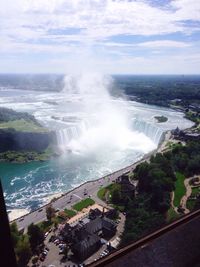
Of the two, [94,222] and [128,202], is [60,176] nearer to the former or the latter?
[128,202]

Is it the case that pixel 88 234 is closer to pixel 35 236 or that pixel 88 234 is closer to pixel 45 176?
pixel 35 236

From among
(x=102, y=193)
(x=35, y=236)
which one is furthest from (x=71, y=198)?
(x=35, y=236)

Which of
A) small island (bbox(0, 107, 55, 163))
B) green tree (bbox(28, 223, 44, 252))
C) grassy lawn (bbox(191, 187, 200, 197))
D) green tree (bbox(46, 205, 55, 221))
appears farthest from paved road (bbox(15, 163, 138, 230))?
small island (bbox(0, 107, 55, 163))

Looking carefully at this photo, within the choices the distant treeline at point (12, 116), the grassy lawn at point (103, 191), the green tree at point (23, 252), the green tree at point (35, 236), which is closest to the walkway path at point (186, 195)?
the grassy lawn at point (103, 191)

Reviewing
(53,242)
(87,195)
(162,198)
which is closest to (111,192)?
(87,195)

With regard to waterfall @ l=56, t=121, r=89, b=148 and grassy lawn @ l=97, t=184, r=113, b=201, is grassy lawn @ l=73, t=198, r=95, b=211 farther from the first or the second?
waterfall @ l=56, t=121, r=89, b=148

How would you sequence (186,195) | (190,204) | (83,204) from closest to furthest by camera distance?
(190,204), (83,204), (186,195)
